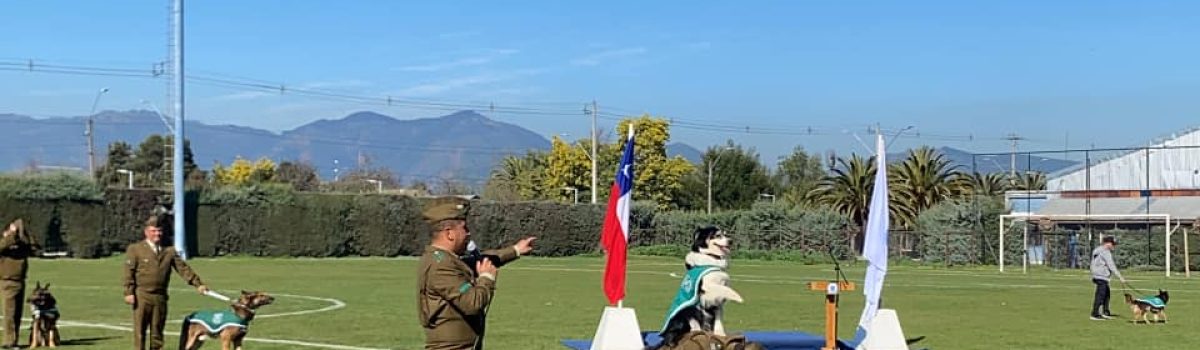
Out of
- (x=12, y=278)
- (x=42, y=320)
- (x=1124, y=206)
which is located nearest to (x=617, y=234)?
(x=42, y=320)

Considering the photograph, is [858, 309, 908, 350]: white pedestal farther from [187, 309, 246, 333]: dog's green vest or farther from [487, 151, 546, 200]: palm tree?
[487, 151, 546, 200]: palm tree

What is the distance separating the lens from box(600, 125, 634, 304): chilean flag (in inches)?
632

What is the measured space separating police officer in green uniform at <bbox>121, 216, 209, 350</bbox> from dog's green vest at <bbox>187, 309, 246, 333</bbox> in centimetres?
34

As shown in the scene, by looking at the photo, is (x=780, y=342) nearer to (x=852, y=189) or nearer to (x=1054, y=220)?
(x=1054, y=220)

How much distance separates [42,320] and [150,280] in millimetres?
4048

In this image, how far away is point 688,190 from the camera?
364ft

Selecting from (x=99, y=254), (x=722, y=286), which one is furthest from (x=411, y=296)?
(x=99, y=254)

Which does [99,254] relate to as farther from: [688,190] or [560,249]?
[688,190]

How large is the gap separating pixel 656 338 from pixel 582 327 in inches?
302

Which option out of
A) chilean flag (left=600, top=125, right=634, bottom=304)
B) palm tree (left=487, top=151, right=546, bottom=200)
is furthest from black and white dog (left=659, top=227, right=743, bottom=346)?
palm tree (left=487, top=151, right=546, bottom=200)

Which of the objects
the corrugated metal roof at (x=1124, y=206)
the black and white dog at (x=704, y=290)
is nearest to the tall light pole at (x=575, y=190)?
the corrugated metal roof at (x=1124, y=206)

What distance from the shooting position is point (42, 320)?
63.4ft

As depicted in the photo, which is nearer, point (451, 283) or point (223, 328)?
point (451, 283)

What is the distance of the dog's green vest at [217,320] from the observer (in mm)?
16188
